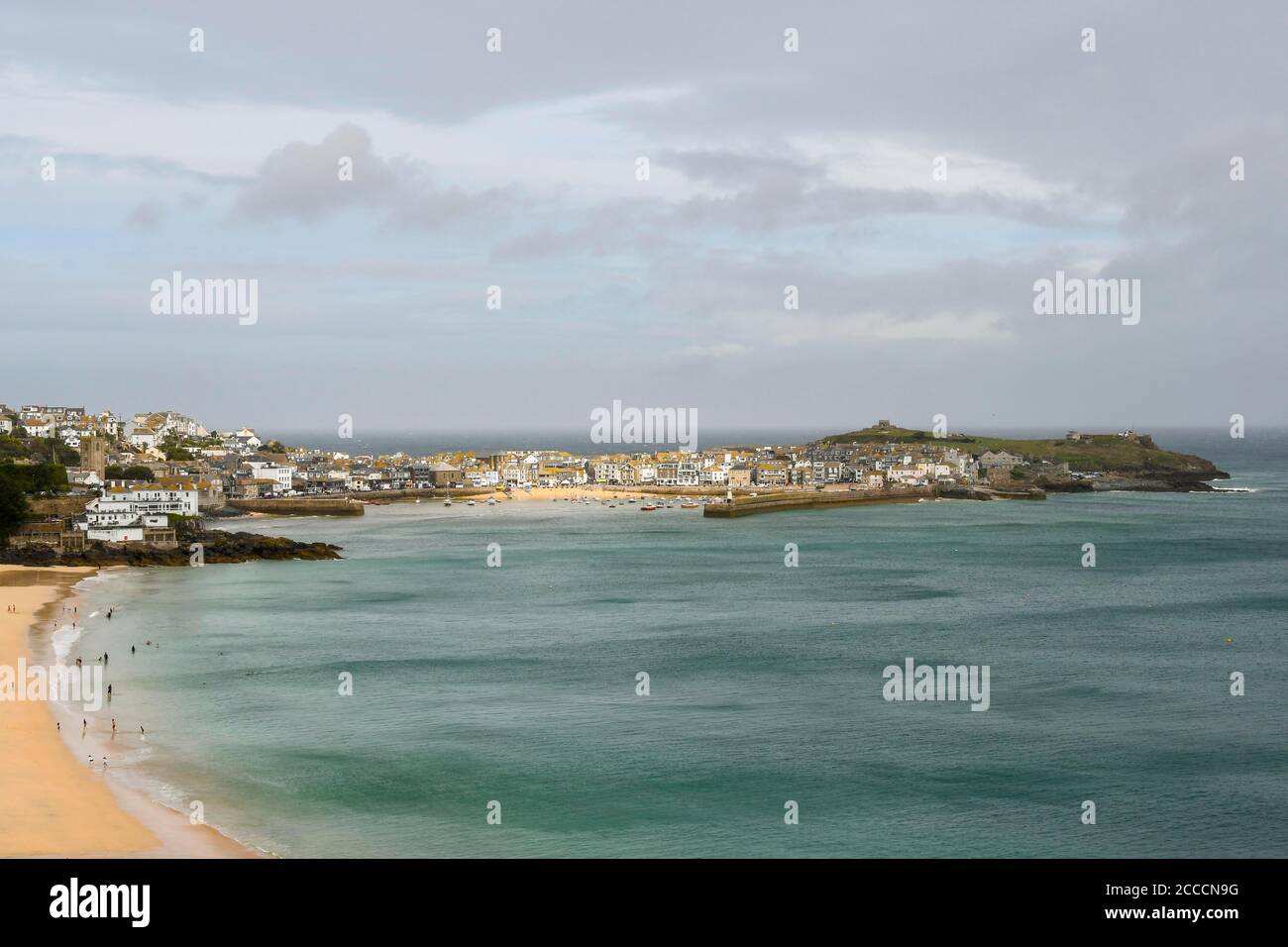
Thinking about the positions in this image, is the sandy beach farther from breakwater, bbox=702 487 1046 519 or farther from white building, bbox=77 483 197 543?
breakwater, bbox=702 487 1046 519

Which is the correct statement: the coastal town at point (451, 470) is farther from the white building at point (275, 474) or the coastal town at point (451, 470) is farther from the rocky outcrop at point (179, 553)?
the rocky outcrop at point (179, 553)

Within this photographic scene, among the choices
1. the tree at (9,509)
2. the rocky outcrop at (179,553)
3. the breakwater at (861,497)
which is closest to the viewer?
the rocky outcrop at (179,553)

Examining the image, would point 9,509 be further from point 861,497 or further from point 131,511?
point 861,497

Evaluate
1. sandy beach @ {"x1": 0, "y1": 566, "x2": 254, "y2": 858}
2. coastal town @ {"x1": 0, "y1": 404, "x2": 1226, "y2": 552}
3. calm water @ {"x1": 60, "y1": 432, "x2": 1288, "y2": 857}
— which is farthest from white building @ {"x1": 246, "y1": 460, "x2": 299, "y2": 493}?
sandy beach @ {"x1": 0, "y1": 566, "x2": 254, "y2": 858}

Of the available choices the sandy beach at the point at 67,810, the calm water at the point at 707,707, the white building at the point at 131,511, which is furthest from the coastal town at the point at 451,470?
the sandy beach at the point at 67,810

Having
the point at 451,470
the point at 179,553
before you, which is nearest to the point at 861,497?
the point at 451,470

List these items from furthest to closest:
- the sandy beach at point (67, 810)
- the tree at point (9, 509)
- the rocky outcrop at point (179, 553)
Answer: the tree at point (9, 509) → the rocky outcrop at point (179, 553) → the sandy beach at point (67, 810)
